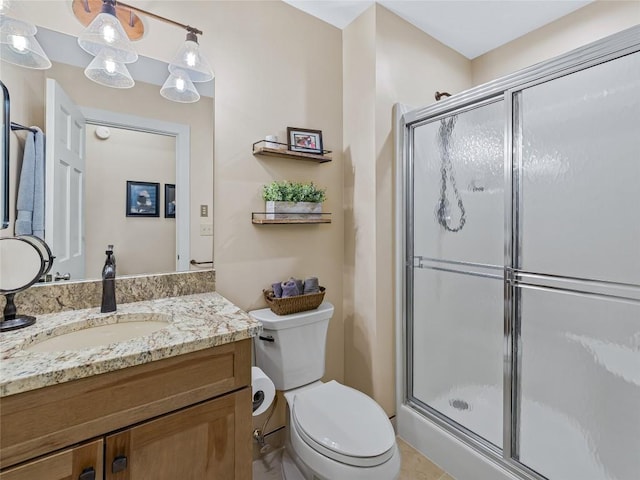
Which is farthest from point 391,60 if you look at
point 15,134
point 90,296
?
point 90,296

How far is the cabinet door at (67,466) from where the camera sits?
755 mm

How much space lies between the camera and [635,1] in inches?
65.4

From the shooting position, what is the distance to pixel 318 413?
1.37 m

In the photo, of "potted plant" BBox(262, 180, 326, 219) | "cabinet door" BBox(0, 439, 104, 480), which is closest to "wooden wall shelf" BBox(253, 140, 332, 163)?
"potted plant" BBox(262, 180, 326, 219)

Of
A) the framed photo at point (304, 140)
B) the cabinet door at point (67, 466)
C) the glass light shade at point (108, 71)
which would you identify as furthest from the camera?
the framed photo at point (304, 140)

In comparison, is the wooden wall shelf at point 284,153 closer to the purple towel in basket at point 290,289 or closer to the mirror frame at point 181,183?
the mirror frame at point 181,183

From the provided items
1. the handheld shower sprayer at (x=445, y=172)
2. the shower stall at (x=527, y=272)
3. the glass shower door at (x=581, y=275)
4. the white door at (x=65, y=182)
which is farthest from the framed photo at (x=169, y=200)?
the glass shower door at (x=581, y=275)

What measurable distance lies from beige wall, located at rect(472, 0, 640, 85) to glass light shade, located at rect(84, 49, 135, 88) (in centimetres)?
228

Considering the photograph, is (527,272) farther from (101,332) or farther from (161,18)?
(161,18)

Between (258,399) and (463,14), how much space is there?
2.33 m

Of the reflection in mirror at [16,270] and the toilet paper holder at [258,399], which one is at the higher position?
the reflection in mirror at [16,270]

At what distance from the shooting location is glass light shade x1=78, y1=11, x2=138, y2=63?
3.81 ft

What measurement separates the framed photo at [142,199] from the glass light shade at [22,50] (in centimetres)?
49

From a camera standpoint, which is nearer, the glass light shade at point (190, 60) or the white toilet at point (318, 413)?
the white toilet at point (318, 413)
